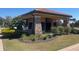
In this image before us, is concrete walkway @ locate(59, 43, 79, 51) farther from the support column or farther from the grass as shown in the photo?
the support column

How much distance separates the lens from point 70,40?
Result: 13734mm

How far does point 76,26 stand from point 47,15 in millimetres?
1517

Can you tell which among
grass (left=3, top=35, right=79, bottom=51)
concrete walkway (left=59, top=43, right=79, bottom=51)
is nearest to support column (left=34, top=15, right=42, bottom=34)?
grass (left=3, top=35, right=79, bottom=51)

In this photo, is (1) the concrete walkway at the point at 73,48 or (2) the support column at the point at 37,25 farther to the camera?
(2) the support column at the point at 37,25

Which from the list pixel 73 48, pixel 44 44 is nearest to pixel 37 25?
pixel 44 44

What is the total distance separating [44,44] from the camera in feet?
44.8

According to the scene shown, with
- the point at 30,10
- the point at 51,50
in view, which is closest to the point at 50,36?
the point at 51,50

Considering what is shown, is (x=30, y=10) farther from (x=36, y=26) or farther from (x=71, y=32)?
(x=71, y=32)

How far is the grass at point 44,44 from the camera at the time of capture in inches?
528

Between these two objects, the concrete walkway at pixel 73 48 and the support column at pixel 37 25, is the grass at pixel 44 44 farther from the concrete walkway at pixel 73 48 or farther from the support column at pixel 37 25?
the support column at pixel 37 25

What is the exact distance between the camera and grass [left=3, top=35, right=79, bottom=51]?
1342cm

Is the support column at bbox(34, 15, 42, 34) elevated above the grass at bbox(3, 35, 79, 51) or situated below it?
above

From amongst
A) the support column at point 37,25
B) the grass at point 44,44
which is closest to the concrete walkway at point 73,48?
the grass at point 44,44

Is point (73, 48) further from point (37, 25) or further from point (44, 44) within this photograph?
point (37, 25)
